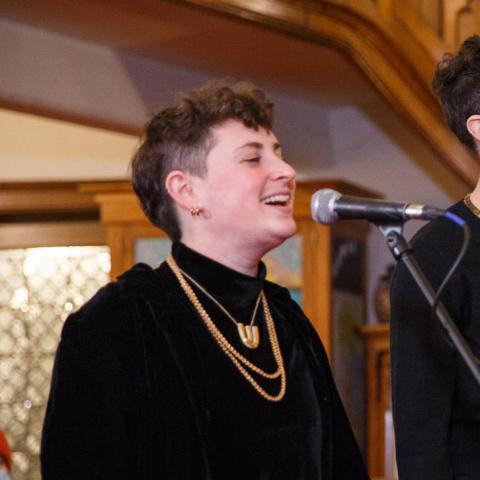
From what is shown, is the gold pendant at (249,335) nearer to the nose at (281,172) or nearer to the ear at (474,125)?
the nose at (281,172)

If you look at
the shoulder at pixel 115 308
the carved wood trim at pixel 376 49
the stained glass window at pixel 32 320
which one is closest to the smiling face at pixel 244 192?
the shoulder at pixel 115 308

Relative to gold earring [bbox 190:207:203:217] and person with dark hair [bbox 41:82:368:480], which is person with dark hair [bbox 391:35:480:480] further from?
gold earring [bbox 190:207:203:217]

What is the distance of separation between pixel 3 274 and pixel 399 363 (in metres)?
5.93

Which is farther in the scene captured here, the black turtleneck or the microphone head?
the black turtleneck

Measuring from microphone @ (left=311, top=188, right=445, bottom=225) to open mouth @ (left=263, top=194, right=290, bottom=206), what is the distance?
1.33 ft

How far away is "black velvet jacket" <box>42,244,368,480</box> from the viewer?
243 centimetres

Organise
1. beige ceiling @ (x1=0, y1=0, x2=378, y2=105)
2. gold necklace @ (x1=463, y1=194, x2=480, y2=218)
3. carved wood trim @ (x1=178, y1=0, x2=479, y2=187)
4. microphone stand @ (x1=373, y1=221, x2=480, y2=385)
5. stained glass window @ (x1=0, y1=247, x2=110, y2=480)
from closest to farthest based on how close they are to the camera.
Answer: microphone stand @ (x1=373, y1=221, x2=480, y2=385) → gold necklace @ (x1=463, y1=194, x2=480, y2=218) → carved wood trim @ (x1=178, y1=0, x2=479, y2=187) → beige ceiling @ (x1=0, y1=0, x2=378, y2=105) → stained glass window @ (x1=0, y1=247, x2=110, y2=480)

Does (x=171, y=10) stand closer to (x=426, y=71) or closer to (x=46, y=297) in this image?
(x=426, y=71)

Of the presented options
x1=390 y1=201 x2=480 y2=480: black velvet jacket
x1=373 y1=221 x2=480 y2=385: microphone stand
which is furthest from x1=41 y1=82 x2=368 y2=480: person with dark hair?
x1=373 y1=221 x2=480 y2=385: microphone stand

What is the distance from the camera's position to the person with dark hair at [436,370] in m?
2.41

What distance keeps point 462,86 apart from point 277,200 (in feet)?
1.39

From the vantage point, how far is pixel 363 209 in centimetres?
210

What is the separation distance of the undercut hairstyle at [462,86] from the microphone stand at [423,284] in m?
0.62

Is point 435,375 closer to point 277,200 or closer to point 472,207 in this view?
point 472,207
